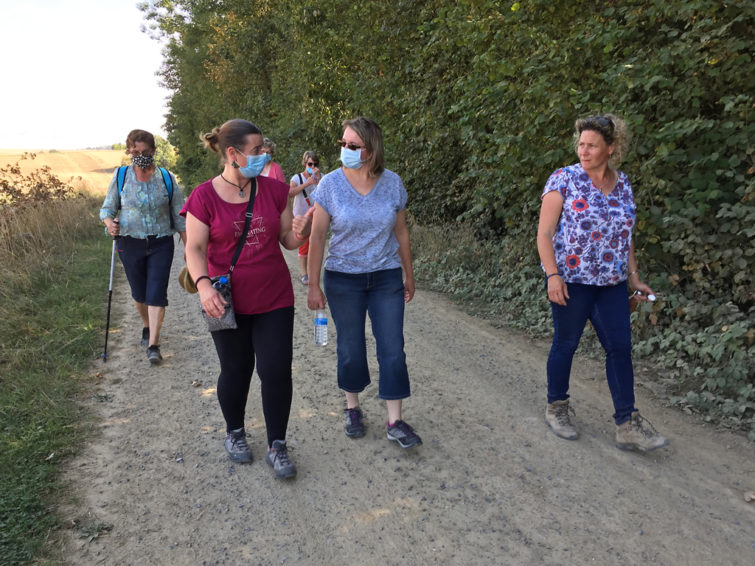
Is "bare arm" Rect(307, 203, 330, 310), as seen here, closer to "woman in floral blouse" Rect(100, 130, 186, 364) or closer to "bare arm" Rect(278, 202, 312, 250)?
"bare arm" Rect(278, 202, 312, 250)

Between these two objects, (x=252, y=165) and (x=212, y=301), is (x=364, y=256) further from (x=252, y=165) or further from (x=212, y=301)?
(x=212, y=301)

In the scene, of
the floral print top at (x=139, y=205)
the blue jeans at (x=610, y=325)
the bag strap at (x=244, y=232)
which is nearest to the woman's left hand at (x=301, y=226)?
the bag strap at (x=244, y=232)

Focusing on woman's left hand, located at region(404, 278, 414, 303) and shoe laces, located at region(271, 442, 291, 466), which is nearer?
shoe laces, located at region(271, 442, 291, 466)

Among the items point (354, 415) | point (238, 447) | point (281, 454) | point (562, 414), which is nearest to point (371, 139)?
point (354, 415)

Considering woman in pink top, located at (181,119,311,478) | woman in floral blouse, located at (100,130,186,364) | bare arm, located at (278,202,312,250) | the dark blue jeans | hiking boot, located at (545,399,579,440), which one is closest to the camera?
woman in pink top, located at (181,119,311,478)

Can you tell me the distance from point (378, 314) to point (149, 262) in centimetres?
290

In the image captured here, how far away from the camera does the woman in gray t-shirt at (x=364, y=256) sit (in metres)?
3.34

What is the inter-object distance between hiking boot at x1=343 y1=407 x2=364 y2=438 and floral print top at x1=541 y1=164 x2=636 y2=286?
5.68ft

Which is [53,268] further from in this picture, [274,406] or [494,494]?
[494,494]

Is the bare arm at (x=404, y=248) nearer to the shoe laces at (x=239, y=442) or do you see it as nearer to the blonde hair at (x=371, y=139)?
the blonde hair at (x=371, y=139)

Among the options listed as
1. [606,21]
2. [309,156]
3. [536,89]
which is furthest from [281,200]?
[309,156]

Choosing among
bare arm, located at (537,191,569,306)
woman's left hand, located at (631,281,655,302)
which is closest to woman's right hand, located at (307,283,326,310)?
bare arm, located at (537,191,569,306)

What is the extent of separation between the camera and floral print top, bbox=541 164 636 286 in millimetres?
3309

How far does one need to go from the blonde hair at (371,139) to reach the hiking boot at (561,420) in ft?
6.75
